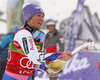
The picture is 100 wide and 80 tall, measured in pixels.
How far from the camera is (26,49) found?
74.9 inches

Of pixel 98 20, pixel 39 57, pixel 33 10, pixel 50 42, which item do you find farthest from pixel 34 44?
pixel 98 20

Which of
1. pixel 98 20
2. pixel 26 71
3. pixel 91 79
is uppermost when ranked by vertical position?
pixel 26 71

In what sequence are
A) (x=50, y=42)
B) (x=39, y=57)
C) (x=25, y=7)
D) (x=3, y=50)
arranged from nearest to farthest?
1. (x=39, y=57)
2. (x=25, y=7)
3. (x=3, y=50)
4. (x=50, y=42)

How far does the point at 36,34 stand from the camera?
2053 millimetres

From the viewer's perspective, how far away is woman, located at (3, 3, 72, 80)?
6.25 feet

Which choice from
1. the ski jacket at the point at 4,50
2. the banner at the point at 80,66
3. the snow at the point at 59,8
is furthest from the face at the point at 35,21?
the snow at the point at 59,8

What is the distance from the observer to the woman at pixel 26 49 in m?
1.91

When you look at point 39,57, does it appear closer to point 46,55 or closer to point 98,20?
point 46,55

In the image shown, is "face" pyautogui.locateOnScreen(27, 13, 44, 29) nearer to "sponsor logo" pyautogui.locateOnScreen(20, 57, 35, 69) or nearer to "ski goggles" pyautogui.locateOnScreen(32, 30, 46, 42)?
"ski goggles" pyautogui.locateOnScreen(32, 30, 46, 42)

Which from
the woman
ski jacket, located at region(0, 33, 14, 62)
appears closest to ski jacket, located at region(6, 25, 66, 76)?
the woman

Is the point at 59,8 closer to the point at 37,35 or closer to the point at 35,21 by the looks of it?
the point at 35,21

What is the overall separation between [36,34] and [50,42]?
345 centimetres

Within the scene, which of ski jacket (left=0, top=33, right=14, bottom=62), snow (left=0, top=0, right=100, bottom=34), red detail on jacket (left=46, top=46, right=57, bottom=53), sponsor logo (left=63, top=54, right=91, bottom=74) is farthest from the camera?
snow (left=0, top=0, right=100, bottom=34)

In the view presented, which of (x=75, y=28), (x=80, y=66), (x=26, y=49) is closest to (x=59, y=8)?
(x=75, y=28)
